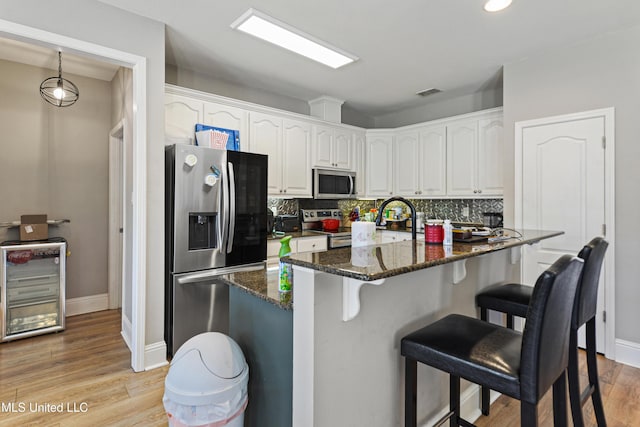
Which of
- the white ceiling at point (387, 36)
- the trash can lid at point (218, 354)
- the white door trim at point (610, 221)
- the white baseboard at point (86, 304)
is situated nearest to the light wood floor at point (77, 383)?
the white baseboard at point (86, 304)

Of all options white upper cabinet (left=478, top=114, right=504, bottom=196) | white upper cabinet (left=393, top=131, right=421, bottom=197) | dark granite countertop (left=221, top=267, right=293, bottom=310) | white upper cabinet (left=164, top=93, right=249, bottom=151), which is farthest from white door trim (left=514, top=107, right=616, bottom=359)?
white upper cabinet (left=164, top=93, right=249, bottom=151)

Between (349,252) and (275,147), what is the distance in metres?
2.66

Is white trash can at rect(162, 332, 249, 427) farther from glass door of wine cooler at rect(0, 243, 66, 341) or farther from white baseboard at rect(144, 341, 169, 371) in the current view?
glass door of wine cooler at rect(0, 243, 66, 341)

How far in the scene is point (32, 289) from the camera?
3.21 m

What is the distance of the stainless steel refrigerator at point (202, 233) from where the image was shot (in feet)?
8.67

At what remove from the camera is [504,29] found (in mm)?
2631

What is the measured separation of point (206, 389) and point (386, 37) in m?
2.79

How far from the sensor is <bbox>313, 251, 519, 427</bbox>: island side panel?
1.25 m

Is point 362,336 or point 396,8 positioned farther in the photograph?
point 396,8

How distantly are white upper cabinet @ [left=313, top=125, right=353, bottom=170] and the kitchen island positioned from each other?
274 centimetres

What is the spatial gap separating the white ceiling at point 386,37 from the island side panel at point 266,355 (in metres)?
2.03

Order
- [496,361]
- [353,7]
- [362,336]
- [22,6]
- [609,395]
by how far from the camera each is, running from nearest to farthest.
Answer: [496,361]
[362,336]
[22,6]
[609,395]
[353,7]

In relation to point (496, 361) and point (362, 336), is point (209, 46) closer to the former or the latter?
point (362, 336)

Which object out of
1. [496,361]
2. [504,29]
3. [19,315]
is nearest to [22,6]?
[19,315]
